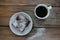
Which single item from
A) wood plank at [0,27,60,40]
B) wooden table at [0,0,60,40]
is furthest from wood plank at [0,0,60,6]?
wood plank at [0,27,60,40]

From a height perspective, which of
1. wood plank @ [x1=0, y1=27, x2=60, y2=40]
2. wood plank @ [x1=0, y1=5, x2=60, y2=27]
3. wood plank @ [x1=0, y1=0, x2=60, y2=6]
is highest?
wood plank @ [x1=0, y1=0, x2=60, y2=6]

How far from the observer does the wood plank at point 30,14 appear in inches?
42.6

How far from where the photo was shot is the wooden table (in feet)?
3.52

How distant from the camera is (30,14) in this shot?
3.57 feet

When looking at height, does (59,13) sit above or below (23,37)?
above

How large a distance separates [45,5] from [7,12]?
227mm

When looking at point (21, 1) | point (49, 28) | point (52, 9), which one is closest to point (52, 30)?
point (49, 28)

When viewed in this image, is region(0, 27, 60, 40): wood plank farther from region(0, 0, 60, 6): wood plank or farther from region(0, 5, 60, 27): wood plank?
region(0, 0, 60, 6): wood plank

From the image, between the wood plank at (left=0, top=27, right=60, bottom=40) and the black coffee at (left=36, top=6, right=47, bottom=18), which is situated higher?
the black coffee at (left=36, top=6, right=47, bottom=18)

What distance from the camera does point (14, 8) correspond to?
3.58ft

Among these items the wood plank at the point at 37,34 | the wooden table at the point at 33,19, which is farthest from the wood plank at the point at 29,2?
the wood plank at the point at 37,34

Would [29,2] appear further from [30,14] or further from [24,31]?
[24,31]

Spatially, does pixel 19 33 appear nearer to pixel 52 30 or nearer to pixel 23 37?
pixel 23 37

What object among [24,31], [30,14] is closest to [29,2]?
[30,14]
